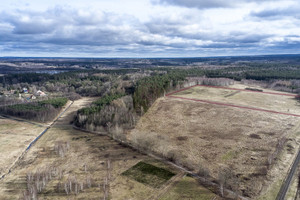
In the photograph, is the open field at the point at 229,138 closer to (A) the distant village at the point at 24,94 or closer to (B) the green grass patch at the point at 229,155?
(B) the green grass patch at the point at 229,155

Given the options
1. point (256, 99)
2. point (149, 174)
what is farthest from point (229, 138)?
point (256, 99)

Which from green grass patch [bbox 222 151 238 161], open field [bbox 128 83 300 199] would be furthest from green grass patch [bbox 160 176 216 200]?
green grass patch [bbox 222 151 238 161]

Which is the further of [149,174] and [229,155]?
[229,155]

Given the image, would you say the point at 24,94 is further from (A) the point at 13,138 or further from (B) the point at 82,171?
(B) the point at 82,171

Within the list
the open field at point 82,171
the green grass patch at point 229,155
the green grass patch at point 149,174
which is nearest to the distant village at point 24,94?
the open field at point 82,171

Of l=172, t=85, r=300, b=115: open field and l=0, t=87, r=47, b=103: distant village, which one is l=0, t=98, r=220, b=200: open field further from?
l=0, t=87, r=47, b=103: distant village

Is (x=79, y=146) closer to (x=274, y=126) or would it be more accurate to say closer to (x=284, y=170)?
(x=284, y=170)

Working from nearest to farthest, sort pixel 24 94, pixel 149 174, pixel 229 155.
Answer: pixel 149 174
pixel 229 155
pixel 24 94
